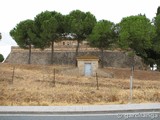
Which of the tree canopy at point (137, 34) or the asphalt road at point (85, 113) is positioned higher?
the tree canopy at point (137, 34)

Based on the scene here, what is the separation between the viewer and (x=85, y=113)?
761 centimetres

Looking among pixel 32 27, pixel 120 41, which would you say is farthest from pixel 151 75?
pixel 32 27

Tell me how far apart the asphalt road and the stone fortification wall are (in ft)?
185

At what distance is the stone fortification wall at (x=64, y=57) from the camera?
65.8 meters

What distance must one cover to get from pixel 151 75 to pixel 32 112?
3885cm

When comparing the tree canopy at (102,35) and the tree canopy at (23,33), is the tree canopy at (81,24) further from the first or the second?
the tree canopy at (23,33)

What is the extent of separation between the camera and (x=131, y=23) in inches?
2160

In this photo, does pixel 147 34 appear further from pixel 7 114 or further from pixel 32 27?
pixel 7 114

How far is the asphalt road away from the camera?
24.6ft

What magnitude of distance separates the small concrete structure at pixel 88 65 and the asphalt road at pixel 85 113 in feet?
105

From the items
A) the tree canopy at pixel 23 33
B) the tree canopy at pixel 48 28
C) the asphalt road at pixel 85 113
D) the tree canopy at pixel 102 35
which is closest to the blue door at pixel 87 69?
the tree canopy at pixel 102 35

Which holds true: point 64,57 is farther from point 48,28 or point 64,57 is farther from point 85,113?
point 85,113

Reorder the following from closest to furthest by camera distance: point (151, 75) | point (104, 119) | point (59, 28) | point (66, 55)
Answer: point (104, 119), point (151, 75), point (59, 28), point (66, 55)

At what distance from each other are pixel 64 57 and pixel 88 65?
89.9 feet
